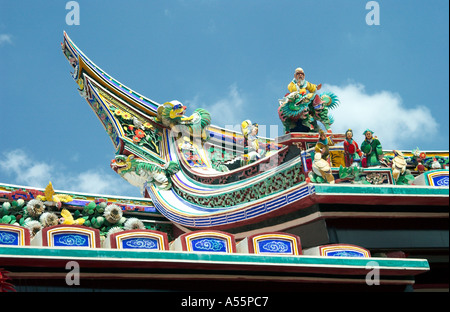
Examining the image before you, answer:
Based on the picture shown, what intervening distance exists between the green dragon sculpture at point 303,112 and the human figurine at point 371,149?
2.82ft

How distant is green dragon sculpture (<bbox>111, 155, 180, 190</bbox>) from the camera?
1469 cm

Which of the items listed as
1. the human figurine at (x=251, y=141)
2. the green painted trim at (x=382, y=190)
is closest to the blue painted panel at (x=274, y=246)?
the green painted trim at (x=382, y=190)

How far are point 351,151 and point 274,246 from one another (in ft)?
9.64

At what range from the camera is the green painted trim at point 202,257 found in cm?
694

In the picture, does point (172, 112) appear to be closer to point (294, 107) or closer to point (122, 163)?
point (122, 163)

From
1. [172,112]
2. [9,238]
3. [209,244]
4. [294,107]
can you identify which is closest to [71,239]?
[9,238]

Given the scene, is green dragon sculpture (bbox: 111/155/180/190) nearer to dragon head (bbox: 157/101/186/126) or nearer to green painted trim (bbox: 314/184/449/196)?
dragon head (bbox: 157/101/186/126)

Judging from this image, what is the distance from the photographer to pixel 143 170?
1498 centimetres

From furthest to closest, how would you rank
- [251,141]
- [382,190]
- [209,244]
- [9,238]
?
[251,141] → [382,190] → [209,244] → [9,238]

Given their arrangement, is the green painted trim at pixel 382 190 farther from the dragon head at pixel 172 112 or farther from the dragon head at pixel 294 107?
the dragon head at pixel 172 112

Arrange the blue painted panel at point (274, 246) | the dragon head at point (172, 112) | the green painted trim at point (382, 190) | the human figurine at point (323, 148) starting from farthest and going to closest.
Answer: the dragon head at point (172, 112) < the human figurine at point (323, 148) < the green painted trim at point (382, 190) < the blue painted panel at point (274, 246)

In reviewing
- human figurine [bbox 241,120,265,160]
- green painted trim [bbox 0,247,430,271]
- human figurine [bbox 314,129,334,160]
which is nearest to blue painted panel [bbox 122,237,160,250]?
green painted trim [bbox 0,247,430,271]

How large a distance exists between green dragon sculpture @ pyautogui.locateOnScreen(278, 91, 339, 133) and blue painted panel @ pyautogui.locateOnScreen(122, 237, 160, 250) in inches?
165
